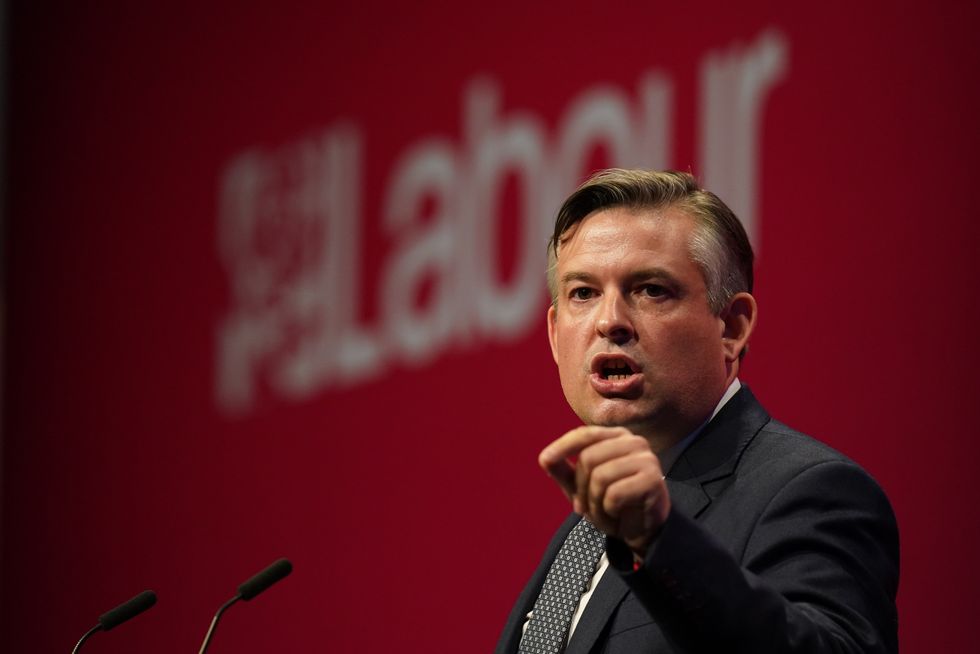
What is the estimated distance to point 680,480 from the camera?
1.87 m

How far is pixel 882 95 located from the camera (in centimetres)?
315

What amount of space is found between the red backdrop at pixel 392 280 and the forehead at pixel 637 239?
1.32m

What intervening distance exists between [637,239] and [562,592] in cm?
53

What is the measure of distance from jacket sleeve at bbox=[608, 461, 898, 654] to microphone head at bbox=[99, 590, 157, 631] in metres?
0.88

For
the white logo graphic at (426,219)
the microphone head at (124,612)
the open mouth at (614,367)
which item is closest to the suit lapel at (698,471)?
the open mouth at (614,367)

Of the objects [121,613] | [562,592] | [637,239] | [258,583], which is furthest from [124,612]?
[637,239]

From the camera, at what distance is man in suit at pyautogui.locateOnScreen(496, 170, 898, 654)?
4.57ft

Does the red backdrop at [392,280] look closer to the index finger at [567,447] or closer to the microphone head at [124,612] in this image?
the microphone head at [124,612]

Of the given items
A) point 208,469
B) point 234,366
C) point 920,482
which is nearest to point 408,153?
point 234,366

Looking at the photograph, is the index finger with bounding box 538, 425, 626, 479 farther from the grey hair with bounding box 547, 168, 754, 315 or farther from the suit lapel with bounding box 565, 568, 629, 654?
the grey hair with bounding box 547, 168, 754, 315

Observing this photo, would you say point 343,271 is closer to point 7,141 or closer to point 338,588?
point 338,588

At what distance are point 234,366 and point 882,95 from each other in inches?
91.6

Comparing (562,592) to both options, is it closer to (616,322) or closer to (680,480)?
(680,480)

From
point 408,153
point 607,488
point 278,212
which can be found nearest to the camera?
point 607,488
